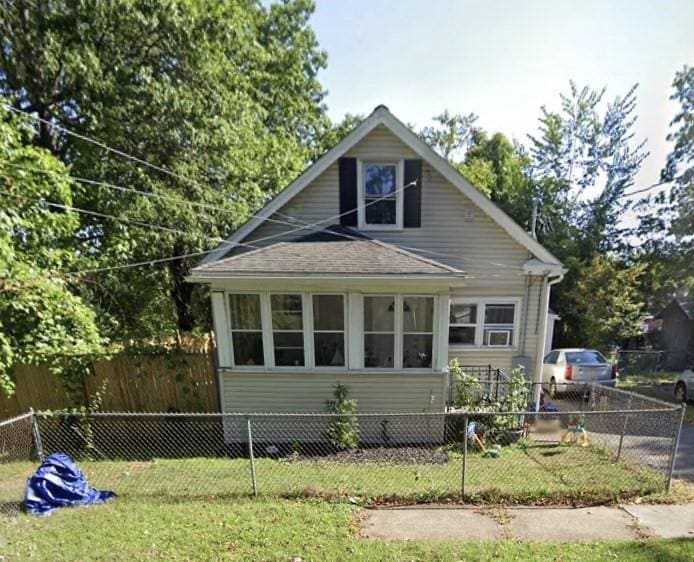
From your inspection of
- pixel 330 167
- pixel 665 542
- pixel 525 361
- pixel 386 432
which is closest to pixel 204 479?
pixel 386 432

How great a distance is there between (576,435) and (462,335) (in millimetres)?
2951

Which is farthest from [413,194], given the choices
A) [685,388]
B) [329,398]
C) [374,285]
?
[685,388]

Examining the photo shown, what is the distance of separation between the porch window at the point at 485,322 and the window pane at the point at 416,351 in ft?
4.50

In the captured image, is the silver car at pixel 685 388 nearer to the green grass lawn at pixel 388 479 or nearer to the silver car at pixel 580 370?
the silver car at pixel 580 370

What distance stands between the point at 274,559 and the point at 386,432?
13.1 ft

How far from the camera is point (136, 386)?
24.7 ft

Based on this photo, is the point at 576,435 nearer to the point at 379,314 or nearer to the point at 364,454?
the point at 364,454

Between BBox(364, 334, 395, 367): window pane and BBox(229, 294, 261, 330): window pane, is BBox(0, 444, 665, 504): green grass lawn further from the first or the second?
BBox(229, 294, 261, 330): window pane

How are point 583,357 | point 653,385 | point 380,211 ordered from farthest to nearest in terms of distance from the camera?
point 653,385 → point 583,357 → point 380,211

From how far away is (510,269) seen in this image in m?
8.23

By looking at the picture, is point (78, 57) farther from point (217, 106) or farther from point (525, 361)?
point (525, 361)

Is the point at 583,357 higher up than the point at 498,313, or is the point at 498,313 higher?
the point at 498,313

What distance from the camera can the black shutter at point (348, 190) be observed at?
315 inches

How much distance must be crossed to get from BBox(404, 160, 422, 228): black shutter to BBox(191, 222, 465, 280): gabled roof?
92 centimetres
